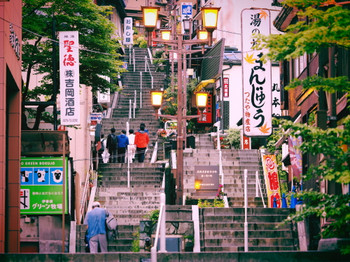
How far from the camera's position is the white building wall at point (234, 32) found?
43.9 m

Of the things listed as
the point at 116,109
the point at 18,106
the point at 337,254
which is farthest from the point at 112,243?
the point at 116,109

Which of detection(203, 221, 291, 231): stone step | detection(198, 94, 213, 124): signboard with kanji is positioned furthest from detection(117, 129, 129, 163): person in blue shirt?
detection(198, 94, 213, 124): signboard with kanji

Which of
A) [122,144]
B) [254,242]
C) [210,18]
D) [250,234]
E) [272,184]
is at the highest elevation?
[210,18]

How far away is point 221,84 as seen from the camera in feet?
143

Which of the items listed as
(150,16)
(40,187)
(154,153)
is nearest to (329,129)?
(40,187)

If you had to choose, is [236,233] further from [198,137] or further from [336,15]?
[198,137]

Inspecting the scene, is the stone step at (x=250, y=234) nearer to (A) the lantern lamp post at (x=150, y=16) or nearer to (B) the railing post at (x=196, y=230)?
(B) the railing post at (x=196, y=230)

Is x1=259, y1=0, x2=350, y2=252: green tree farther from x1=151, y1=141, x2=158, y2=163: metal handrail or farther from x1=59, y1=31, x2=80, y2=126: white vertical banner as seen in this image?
x1=151, y1=141, x2=158, y2=163: metal handrail

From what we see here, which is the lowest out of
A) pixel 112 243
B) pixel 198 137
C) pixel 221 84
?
pixel 112 243

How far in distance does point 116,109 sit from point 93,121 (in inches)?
300

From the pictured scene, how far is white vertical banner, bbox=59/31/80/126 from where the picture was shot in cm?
2292

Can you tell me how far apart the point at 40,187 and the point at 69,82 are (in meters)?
4.20

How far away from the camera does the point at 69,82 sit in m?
23.0

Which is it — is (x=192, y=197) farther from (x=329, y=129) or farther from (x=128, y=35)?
(x=128, y=35)
